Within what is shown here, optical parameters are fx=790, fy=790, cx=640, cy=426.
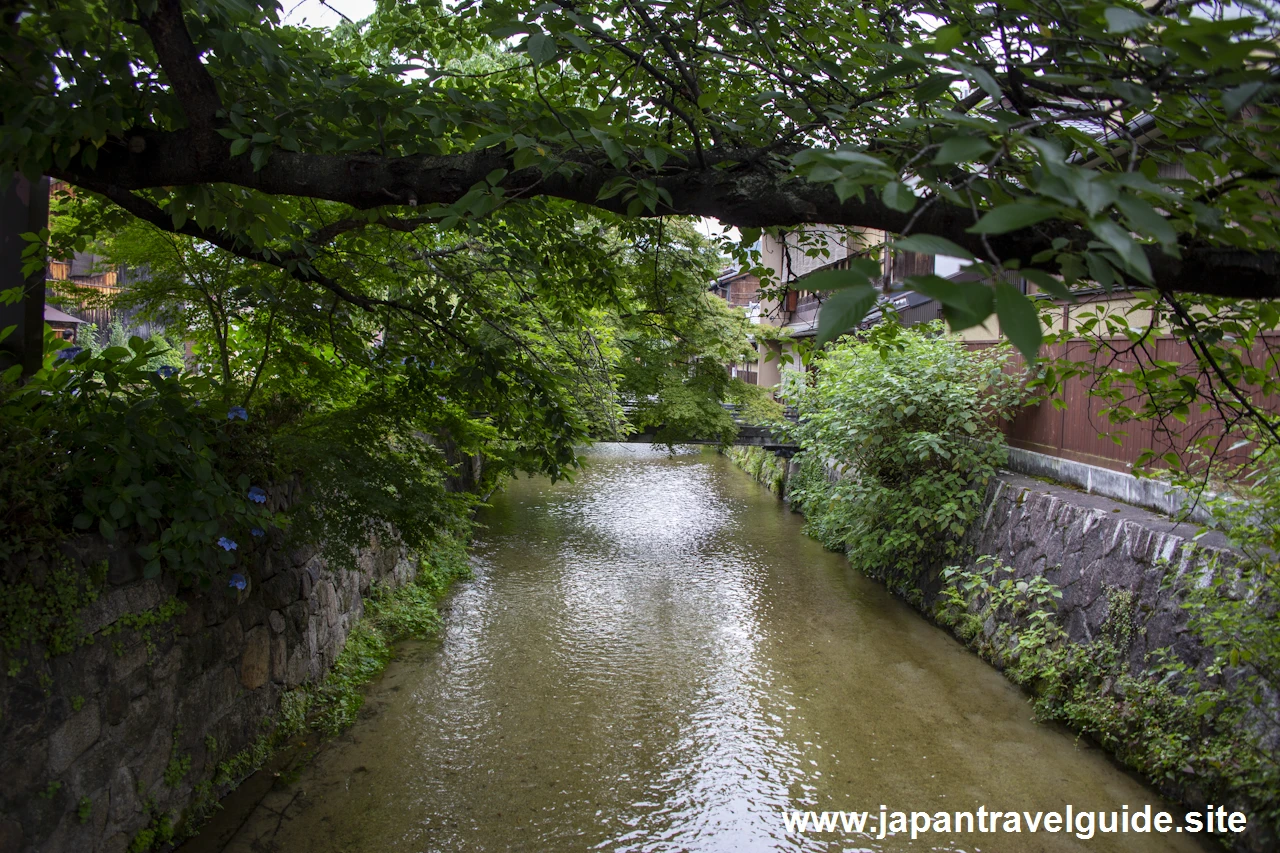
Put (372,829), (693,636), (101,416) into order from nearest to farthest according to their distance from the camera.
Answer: (101,416), (372,829), (693,636)

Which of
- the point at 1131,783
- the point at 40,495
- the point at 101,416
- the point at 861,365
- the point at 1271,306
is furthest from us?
the point at 861,365

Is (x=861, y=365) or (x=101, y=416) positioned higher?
(x=861, y=365)

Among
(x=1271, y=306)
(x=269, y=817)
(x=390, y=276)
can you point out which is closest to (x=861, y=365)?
(x=390, y=276)

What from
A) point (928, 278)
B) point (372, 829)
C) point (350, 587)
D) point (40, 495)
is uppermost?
point (928, 278)

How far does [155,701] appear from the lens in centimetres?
373

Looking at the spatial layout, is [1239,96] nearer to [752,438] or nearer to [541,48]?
[541,48]

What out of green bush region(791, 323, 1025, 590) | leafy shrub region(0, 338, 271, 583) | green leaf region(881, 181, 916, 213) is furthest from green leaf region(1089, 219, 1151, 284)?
green bush region(791, 323, 1025, 590)

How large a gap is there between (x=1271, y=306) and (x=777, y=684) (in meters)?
4.80

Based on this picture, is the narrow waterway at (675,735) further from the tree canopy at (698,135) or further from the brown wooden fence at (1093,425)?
the tree canopy at (698,135)

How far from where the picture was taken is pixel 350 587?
6.75m

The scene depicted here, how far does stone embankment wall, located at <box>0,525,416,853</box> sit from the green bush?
224 inches

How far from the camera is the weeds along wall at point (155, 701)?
3004 millimetres

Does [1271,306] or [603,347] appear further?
[603,347]

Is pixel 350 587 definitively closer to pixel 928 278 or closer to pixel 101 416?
pixel 101 416
